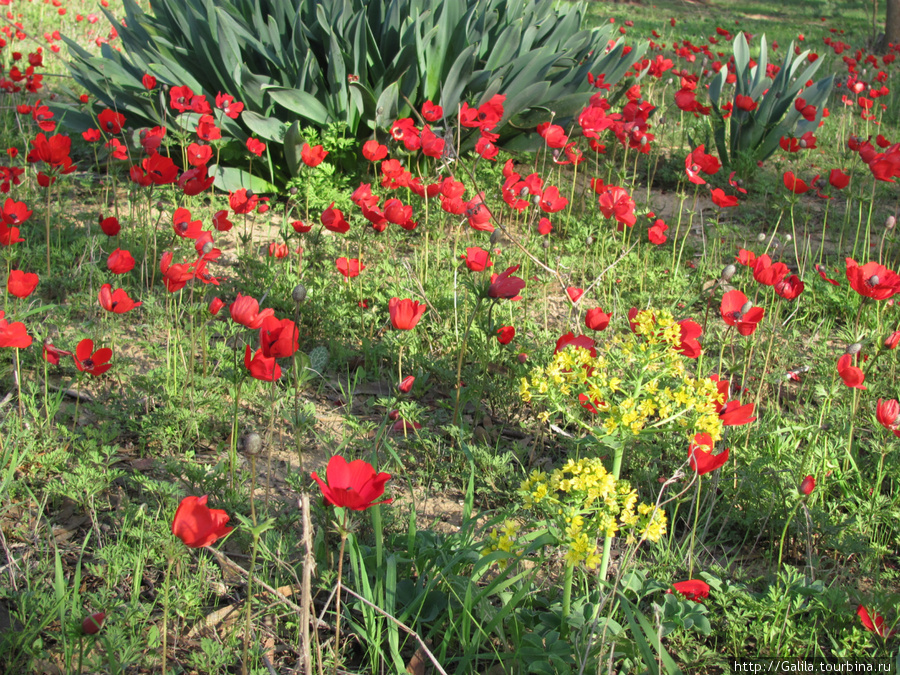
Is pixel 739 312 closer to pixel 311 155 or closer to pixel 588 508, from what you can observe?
pixel 588 508

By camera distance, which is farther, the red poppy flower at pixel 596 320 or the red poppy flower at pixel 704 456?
the red poppy flower at pixel 596 320

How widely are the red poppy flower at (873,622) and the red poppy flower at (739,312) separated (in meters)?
0.75

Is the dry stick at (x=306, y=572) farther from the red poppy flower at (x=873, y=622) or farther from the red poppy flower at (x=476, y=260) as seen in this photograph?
the red poppy flower at (x=476, y=260)

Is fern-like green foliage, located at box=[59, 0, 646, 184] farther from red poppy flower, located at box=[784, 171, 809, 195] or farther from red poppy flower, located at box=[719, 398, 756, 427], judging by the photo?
red poppy flower, located at box=[719, 398, 756, 427]

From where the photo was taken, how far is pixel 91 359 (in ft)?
6.01

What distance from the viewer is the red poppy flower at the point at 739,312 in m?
1.90

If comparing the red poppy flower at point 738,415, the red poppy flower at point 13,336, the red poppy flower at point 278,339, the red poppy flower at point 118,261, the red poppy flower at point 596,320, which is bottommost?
the red poppy flower at point 738,415

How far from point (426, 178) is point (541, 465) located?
217 centimetres

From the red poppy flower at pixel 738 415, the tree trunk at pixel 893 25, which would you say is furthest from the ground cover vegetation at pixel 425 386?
the tree trunk at pixel 893 25

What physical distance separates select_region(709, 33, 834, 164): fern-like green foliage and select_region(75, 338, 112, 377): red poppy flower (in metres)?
3.93

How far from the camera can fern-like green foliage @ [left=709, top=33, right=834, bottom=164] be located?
4438 millimetres

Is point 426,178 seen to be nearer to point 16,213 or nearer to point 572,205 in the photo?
point 572,205

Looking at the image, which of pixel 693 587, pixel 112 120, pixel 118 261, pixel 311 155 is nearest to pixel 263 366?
pixel 118 261

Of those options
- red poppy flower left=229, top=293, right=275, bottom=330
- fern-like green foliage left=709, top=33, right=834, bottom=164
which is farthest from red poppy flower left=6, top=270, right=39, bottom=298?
fern-like green foliage left=709, top=33, right=834, bottom=164
